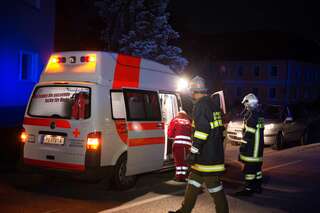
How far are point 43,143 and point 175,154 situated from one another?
259 centimetres

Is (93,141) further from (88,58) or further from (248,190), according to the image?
(248,190)

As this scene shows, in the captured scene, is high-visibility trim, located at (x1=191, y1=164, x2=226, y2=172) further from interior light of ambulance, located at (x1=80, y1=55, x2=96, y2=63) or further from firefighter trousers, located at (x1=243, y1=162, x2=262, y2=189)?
interior light of ambulance, located at (x1=80, y1=55, x2=96, y2=63)

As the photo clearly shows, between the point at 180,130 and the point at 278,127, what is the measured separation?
7.36m

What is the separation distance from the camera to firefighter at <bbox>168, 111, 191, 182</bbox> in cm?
891

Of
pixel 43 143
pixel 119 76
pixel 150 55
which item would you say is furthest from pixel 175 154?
pixel 150 55

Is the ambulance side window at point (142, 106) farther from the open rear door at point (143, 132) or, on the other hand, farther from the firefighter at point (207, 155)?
the firefighter at point (207, 155)

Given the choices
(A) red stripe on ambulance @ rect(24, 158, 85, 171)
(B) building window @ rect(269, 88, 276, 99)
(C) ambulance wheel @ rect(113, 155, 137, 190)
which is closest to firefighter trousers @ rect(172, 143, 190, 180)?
(C) ambulance wheel @ rect(113, 155, 137, 190)

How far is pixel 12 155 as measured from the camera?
1138cm

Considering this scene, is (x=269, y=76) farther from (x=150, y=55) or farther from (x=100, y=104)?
(x=100, y=104)

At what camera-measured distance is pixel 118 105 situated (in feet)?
26.4

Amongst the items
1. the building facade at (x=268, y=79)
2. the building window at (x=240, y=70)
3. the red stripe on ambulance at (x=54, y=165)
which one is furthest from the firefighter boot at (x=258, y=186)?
the building window at (x=240, y=70)

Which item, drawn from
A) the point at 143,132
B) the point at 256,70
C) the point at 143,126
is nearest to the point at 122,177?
the point at 143,132

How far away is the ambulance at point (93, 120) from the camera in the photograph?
293 inches

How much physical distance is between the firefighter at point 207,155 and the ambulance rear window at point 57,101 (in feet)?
8.18
